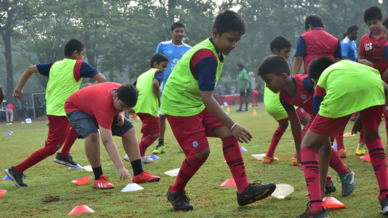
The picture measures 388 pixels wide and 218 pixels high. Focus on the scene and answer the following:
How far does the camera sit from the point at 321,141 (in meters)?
3.25

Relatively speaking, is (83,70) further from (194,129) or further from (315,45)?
(315,45)

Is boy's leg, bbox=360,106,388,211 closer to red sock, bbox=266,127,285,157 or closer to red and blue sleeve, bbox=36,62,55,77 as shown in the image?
red sock, bbox=266,127,285,157

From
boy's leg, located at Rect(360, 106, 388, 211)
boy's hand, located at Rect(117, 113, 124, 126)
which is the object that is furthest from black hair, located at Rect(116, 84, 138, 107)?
boy's leg, located at Rect(360, 106, 388, 211)

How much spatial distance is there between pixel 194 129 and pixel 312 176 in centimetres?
108

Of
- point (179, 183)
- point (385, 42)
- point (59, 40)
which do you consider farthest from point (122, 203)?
point (59, 40)

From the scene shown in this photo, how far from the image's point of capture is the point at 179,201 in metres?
3.77

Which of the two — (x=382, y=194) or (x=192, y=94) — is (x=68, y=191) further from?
(x=382, y=194)

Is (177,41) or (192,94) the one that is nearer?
(192,94)

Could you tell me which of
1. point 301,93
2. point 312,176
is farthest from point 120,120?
point 312,176

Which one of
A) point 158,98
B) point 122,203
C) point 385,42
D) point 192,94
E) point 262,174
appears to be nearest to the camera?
point 192,94

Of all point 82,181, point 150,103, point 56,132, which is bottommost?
point 82,181

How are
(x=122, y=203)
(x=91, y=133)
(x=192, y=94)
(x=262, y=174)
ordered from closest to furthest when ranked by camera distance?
(x=192, y=94)
(x=122, y=203)
(x=91, y=133)
(x=262, y=174)

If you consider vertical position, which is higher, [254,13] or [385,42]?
[254,13]

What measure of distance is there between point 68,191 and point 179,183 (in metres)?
1.73
